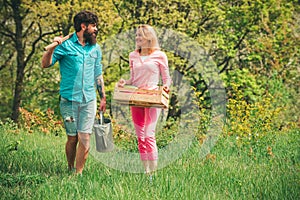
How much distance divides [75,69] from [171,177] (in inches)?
57.1

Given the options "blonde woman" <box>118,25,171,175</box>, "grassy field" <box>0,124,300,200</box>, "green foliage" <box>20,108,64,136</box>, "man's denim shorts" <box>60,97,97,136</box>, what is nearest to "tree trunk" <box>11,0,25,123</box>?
"green foliage" <box>20,108,64,136</box>

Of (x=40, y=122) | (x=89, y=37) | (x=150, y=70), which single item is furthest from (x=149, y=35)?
(x=40, y=122)

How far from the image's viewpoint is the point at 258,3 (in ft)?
51.4

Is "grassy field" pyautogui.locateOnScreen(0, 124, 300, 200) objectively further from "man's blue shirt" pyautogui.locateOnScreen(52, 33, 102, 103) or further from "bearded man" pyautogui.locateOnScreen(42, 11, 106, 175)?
"man's blue shirt" pyautogui.locateOnScreen(52, 33, 102, 103)

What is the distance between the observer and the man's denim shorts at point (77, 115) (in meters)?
5.12

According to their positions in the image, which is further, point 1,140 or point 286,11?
point 286,11

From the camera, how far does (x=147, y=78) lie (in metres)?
5.06

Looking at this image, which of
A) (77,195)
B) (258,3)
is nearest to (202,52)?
(258,3)

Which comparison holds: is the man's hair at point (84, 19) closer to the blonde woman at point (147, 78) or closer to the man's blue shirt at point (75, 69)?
the man's blue shirt at point (75, 69)

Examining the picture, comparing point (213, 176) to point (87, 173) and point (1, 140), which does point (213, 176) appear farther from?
point (1, 140)

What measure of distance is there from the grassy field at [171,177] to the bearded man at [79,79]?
0.44 metres

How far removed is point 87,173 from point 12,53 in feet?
50.6

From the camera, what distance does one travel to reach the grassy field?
167 inches

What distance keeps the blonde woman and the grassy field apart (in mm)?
269
